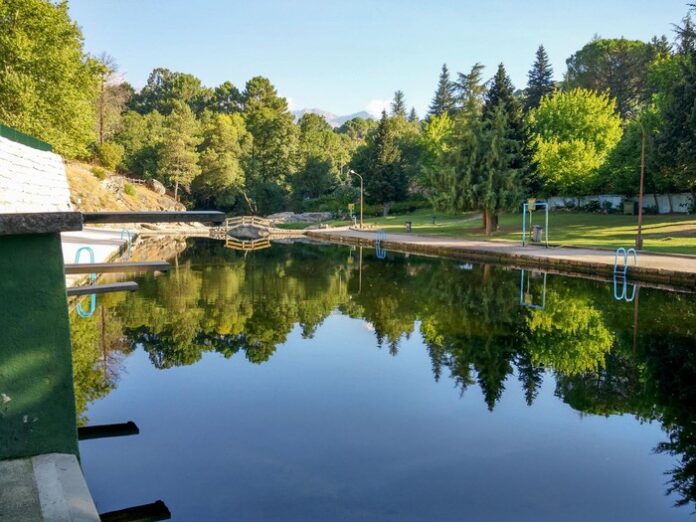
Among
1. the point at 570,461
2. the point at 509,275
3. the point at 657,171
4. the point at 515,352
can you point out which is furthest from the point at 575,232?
the point at 570,461

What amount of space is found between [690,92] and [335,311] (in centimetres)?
2739

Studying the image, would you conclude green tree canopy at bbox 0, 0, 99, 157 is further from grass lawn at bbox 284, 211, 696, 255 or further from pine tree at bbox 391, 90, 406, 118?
pine tree at bbox 391, 90, 406, 118

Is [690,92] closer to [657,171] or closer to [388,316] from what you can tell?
[657,171]

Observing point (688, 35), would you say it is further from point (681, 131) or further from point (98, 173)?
point (98, 173)

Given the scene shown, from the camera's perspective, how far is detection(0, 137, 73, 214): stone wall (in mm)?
4555

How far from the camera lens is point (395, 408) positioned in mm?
7320

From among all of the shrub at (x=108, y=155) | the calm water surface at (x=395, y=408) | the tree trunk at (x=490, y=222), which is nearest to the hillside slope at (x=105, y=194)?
the shrub at (x=108, y=155)

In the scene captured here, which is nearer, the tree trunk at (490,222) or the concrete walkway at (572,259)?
the concrete walkway at (572,259)

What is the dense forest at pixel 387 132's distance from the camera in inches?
1227

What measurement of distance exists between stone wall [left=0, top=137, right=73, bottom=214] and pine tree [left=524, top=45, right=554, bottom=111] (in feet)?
223

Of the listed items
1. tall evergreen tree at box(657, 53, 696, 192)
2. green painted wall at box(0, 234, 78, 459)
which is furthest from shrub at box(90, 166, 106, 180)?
green painted wall at box(0, 234, 78, 459)

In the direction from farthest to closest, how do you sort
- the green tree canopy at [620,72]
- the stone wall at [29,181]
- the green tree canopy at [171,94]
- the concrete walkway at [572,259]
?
1. the green tree canopy at [171,94]
2. the green tree canopy at [620,72]
3. the concrete walkway at [572,259]
4. the stone wall at [29,181]

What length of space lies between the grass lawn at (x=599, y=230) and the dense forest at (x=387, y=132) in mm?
2255

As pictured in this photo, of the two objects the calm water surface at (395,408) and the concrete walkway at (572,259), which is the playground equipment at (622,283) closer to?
the concrete walkway at (572,259)
